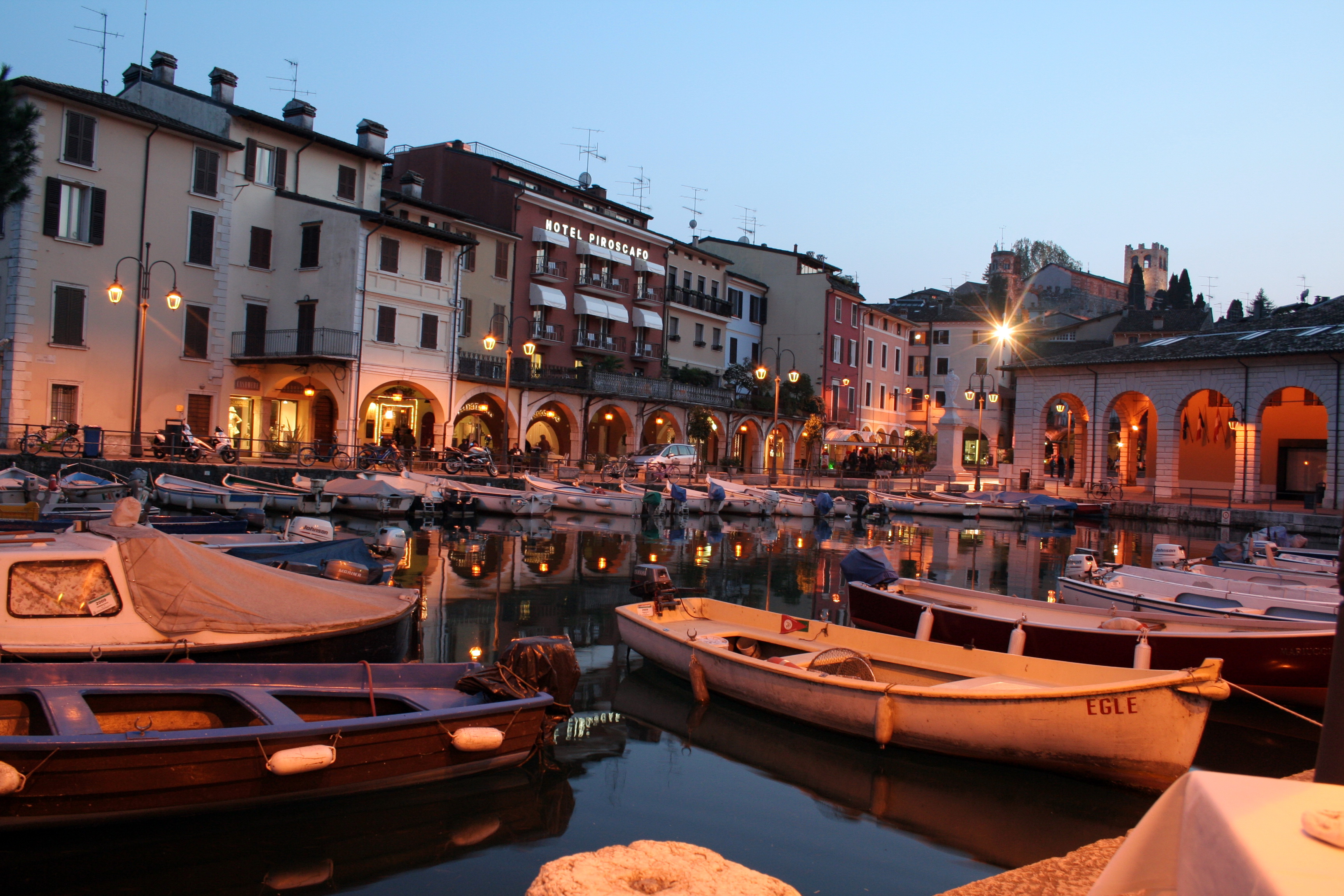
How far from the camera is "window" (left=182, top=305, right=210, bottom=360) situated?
35.1 m

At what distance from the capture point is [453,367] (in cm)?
4050

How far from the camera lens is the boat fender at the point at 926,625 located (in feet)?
41.2

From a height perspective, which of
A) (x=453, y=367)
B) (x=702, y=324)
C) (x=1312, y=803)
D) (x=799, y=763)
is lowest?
(x=799, y=763)

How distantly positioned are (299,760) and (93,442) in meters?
25.9

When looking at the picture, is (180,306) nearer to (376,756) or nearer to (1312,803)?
(376,756)

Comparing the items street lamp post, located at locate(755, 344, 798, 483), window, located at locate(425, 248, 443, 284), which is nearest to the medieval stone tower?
street lamp post, located at locate(755, 344, 798, 483)

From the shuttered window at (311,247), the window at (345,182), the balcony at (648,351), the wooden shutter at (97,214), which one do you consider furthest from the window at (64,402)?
the balcony at (648,351)

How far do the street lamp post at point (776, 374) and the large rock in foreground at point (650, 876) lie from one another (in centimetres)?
3866

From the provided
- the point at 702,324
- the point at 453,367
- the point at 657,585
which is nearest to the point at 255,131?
the point at 453,367

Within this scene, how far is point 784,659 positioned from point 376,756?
4.66 m

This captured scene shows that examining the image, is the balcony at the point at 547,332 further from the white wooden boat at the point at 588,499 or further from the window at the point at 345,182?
the white wooden boat at the point at 588,499

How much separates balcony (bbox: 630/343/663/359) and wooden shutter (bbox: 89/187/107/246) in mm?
25867

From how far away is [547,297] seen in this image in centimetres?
4622

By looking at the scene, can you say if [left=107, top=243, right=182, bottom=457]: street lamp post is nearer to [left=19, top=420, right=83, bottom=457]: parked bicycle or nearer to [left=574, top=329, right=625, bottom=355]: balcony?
[left=19, top=420, right=83, bottom=457]: parked bicycle
